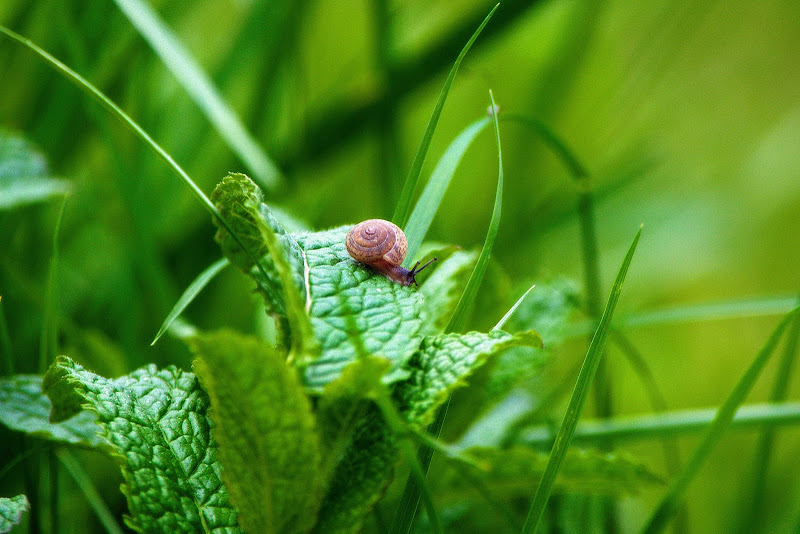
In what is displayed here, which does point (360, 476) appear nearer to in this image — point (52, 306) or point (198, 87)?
point (52, 306)

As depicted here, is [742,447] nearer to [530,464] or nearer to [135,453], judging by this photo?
[530,464]

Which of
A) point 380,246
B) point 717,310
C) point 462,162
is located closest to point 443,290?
point 380,246

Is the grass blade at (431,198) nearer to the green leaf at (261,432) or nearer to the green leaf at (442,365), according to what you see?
the green leaf at (442,365)

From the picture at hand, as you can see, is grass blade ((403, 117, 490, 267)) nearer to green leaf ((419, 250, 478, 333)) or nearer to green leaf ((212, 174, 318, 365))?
green leaf ((419, 250, 478, 333))

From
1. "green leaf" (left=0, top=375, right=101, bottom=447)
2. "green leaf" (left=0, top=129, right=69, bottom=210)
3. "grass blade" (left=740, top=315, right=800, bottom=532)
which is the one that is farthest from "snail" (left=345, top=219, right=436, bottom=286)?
"grass blade" (left=740, top=315, right=800, bottom=532)

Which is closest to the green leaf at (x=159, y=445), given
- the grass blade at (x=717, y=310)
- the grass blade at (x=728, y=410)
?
the grass blade at (x=728, y=410)

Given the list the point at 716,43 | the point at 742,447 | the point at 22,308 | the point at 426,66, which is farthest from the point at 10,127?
the point at 716,43
